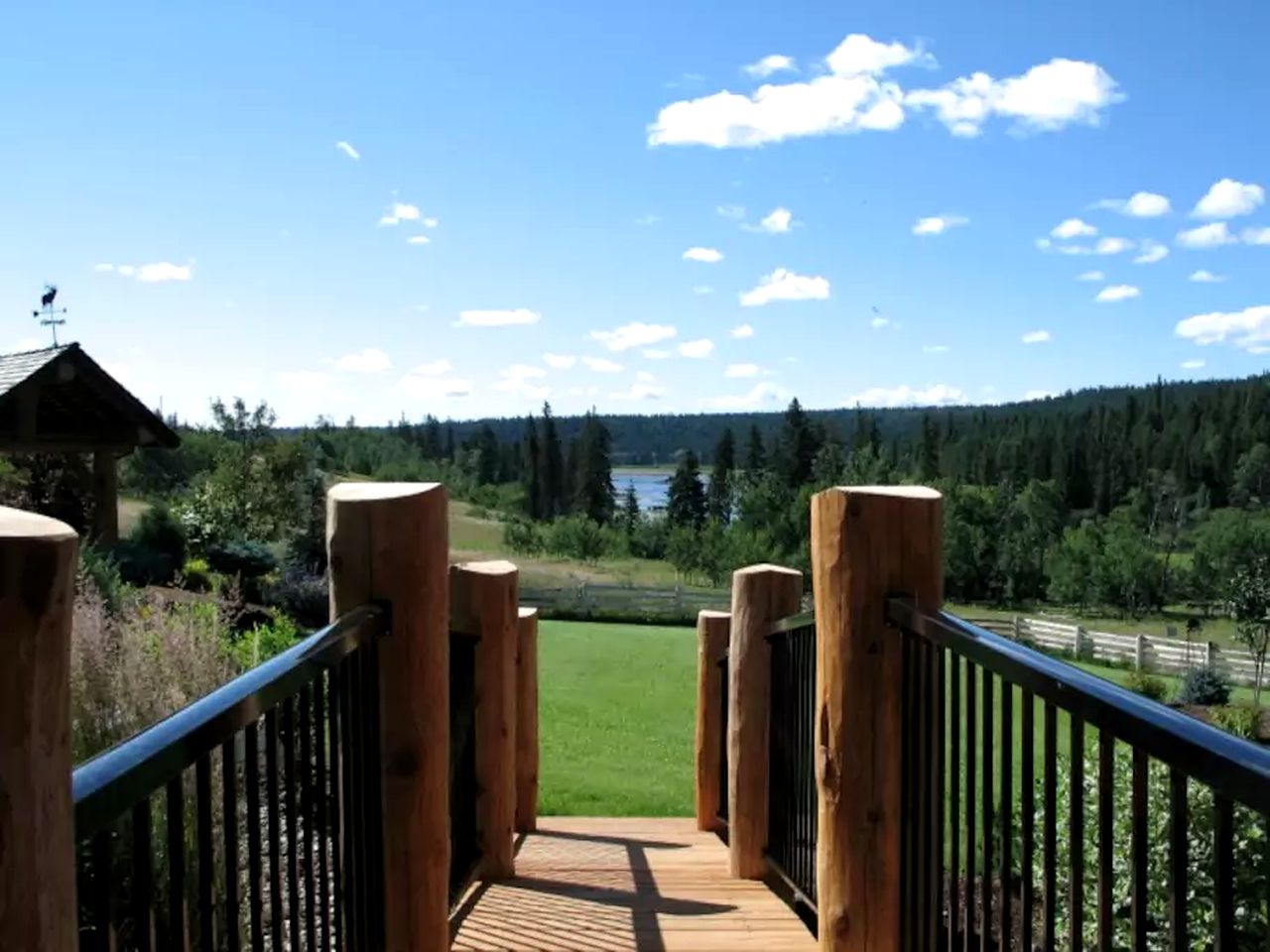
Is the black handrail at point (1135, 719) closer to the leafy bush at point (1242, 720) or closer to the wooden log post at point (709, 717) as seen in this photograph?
the wooden log post at point (709, 717)

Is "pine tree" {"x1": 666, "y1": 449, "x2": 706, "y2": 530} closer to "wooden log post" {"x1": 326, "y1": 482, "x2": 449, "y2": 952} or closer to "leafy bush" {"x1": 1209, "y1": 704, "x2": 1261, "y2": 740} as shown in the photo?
"leafy bush" {"x1": 1209, "y1": 704, "x2": 1261, "y2": 740}

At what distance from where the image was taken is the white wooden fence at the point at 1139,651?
1090 inches

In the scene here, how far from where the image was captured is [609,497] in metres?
82.7

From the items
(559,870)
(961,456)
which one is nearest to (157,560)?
(559,870)

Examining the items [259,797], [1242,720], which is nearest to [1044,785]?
[259,797]

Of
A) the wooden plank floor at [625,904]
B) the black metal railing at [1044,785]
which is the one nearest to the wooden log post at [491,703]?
the wooden plank floor at [625,904]

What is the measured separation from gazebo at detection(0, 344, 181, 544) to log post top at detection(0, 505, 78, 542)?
37.7 feet

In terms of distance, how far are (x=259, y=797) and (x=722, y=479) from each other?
242 ft

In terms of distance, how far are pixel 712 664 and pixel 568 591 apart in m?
24.5

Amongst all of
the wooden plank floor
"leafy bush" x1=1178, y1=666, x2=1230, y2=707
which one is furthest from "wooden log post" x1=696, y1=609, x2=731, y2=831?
"leafy bush" x1=1178, y1=666, x2=1230, y2=707

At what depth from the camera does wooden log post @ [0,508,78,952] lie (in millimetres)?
929

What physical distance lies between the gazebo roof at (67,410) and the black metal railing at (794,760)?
31.3ft

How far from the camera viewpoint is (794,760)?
4.28 meters

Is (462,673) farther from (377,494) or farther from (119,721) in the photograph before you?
(377,494)
